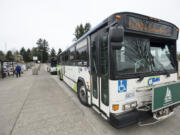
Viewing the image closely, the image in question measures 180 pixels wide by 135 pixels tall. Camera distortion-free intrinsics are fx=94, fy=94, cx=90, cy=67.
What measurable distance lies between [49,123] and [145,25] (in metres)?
3.56

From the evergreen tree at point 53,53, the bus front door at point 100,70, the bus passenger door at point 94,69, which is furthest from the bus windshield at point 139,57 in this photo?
the evergreen tree at point 53,53

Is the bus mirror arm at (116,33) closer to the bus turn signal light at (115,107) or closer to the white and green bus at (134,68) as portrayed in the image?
the white and green bus at (134,68)

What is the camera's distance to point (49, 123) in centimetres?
268

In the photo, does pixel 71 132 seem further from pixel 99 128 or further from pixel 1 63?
pixel 1 63

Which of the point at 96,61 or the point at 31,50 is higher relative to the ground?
the point at 31,50

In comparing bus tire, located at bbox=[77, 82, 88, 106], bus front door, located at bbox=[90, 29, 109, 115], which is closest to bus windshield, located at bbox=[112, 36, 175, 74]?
bus front door, located at bbox=[90, 29, 109, 115]

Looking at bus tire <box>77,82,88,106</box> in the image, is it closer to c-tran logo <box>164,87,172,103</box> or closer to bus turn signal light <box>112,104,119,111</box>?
bus turn signal light <box>112,104,119,111</box>

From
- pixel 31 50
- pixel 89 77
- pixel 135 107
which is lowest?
pixel 135 107

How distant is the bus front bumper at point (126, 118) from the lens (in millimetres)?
1867

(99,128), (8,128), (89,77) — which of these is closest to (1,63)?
(8,128)

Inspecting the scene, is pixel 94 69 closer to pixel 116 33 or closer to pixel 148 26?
pixel 116 33

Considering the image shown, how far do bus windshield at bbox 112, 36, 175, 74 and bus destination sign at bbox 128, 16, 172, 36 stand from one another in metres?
0.23

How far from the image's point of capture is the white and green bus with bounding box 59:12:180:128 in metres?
1.91

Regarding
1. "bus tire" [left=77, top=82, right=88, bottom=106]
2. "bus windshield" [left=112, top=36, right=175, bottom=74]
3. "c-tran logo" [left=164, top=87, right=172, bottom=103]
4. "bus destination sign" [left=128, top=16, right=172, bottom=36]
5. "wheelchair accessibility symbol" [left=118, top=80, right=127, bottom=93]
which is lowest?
"bus tire" [left=77, top=82, right=88, bottom=106]
